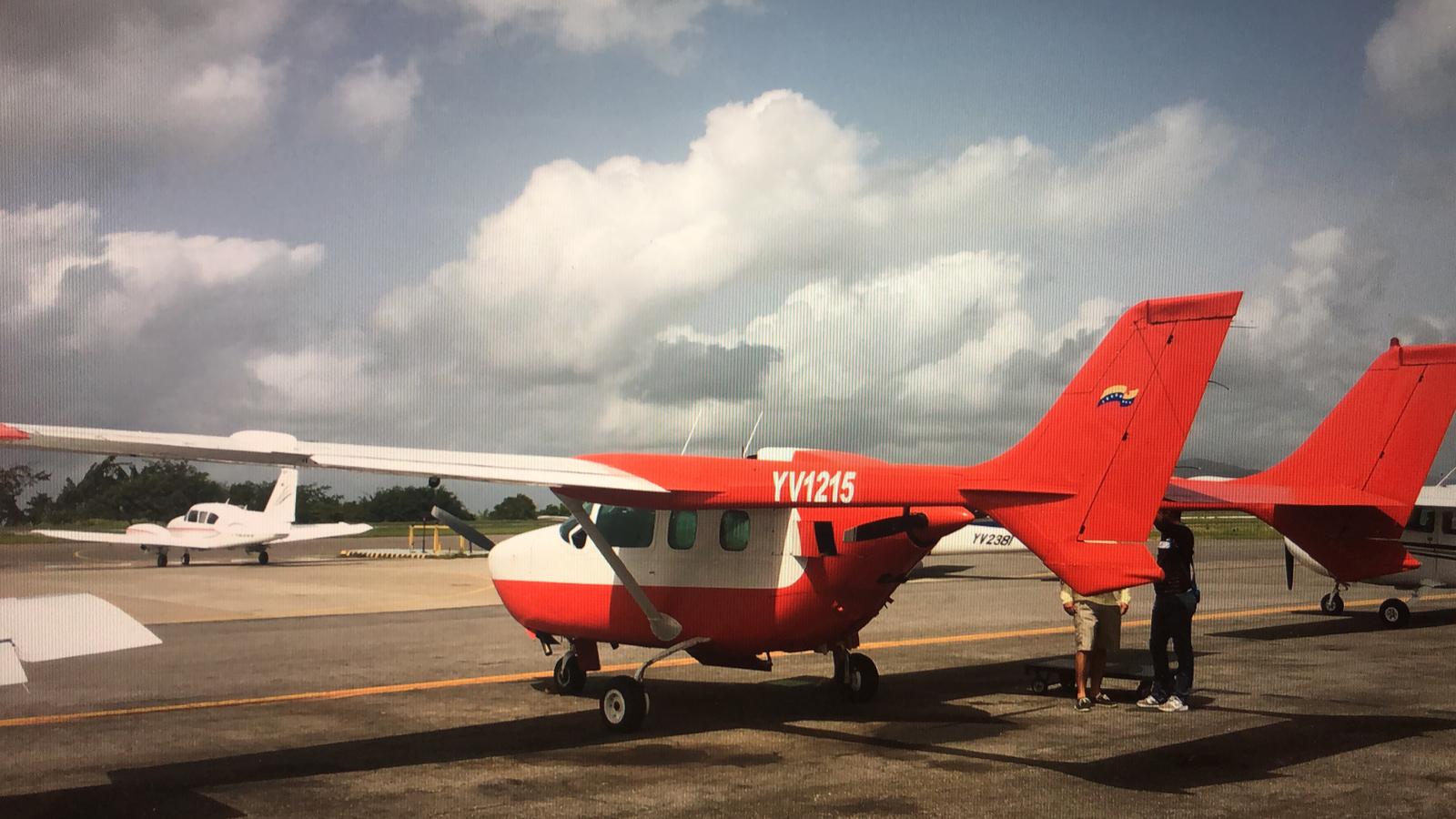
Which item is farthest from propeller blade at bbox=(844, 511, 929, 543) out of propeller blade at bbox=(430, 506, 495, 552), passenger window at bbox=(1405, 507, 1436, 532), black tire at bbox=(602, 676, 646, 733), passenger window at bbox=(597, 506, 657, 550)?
passenger window at bbox=(1405, 507, 1436, 532)

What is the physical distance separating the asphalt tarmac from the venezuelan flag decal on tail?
2.75 meters

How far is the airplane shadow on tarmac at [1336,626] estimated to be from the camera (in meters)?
17.4

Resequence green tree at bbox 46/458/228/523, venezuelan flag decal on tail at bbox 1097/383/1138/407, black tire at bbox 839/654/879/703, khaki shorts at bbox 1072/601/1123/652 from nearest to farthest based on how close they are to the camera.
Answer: venezuelan flag decal on tail at bbox 1097/383/1138/407 < khaki shorts at bbox 1072/601/1123/652 < black tire at bbox 839/654/879/703 < green tree at bbox 46/458/228/523

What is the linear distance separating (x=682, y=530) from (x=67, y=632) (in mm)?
5411

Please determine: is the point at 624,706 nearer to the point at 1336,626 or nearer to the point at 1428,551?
the point at 1336,626

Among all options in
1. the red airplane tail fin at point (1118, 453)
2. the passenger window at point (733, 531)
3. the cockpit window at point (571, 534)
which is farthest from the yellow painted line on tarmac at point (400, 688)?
the red airplane tail fin at point (1118, 453)

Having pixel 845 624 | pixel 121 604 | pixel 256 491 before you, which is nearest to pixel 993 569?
pixel 121 604

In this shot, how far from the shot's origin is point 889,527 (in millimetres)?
9328

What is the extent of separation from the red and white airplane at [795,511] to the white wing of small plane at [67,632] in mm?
1609

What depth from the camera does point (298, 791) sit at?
764 cm

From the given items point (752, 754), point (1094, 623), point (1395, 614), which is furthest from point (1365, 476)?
point (752, 754)

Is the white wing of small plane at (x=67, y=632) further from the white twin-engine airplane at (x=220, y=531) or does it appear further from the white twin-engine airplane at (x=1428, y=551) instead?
the white twin-engine airplane at (x=220, y=531)

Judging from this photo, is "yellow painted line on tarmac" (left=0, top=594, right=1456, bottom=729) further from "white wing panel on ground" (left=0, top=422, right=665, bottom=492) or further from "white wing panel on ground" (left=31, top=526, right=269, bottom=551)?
"white wing panel on ground" (left=31, top=526, right=269, bottom=551)

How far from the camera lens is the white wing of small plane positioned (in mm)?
5598
